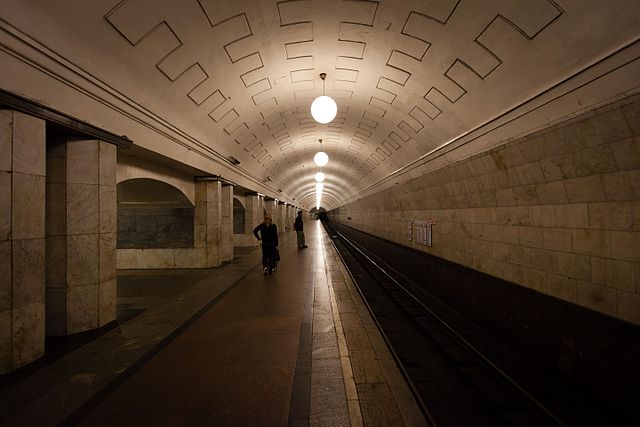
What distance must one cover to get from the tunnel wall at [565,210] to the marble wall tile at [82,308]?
250 inches

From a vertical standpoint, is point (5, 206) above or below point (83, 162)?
below

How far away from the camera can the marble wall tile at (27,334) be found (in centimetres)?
312

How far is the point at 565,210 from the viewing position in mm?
4105

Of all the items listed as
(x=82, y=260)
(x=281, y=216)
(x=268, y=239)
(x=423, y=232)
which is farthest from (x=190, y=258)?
(x=281, y=216)

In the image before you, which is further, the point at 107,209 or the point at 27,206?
the point at 107,209

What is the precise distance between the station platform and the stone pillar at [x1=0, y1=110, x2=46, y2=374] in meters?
0.33

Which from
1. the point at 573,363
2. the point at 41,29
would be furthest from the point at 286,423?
the point at 41,29

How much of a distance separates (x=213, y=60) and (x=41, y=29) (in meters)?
2.38

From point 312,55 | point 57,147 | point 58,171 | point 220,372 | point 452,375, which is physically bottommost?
point 452,375

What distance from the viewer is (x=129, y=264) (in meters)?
9.52

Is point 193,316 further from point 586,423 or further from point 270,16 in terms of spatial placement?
point 586,423

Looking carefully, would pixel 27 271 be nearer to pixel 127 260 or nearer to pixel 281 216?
pixel 127 260

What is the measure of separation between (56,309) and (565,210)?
268 inches

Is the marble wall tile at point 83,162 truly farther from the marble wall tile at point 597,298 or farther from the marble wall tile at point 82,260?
the marble wall tile at point 597,298
